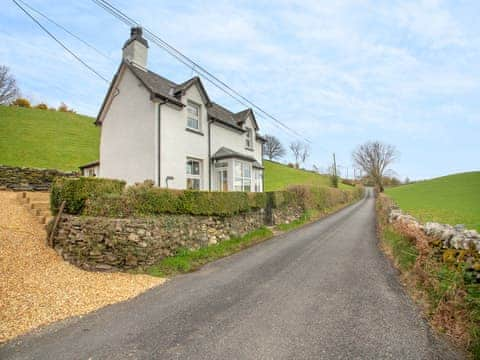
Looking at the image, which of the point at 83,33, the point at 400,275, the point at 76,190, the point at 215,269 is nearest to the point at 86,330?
the point at 215,269

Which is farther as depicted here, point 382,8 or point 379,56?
point 379,56

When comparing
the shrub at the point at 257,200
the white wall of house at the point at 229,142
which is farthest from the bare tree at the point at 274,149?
the shrub at the point at 257,200

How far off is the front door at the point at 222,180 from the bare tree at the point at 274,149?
198ft

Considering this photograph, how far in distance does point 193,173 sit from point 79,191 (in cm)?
714

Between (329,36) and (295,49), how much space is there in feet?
6.02

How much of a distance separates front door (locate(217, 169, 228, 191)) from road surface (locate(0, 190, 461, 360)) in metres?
8.84

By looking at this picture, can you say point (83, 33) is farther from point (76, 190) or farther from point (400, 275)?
point (400, 275)

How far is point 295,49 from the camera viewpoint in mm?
12523

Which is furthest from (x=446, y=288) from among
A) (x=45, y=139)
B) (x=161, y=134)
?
(x=45, y=139)

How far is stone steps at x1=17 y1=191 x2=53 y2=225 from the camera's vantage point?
9185mm

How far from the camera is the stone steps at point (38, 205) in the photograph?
362 inches

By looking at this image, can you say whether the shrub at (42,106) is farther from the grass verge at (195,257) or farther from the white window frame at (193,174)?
the grass verge at (195,257)

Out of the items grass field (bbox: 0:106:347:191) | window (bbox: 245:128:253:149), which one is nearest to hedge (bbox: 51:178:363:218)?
window (bbox: 245:128:253:149)

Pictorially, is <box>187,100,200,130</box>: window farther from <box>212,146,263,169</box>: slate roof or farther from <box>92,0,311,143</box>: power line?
<box>92,0,311,143</box>: power line
